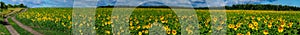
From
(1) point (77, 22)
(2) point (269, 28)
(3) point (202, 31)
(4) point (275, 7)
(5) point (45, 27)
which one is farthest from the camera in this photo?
(4) point (275, 7)

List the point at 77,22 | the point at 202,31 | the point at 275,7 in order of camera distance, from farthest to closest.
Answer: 1. the point at 275,7
2. the point at 77,22
3. the point at 202,31

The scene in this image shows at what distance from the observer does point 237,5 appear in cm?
3781

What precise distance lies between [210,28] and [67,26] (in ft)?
18.6

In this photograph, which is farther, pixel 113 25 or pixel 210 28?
pixel 113 25

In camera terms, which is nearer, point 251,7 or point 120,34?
point 120,34

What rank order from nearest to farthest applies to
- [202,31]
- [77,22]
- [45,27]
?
[202,31], [77,22], [45,27]

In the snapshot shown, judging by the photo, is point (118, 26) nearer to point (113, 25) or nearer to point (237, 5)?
point (113, 25)

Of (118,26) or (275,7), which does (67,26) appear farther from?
(275,7)

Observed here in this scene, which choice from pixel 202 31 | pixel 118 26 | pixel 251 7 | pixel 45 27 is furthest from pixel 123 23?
pixel 251 7

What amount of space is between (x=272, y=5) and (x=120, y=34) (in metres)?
28.4

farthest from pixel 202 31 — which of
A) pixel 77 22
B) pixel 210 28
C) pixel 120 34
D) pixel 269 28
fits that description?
pixel 77 22

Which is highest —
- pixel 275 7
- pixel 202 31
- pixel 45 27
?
pixel 202 31

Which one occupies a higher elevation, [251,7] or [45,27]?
[45,27]

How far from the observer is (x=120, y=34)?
10.3 m
